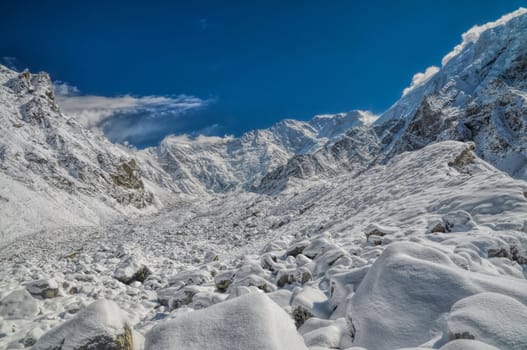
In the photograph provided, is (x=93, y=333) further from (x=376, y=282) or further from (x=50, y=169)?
(x=50, y=169)

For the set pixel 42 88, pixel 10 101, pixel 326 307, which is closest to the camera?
pixel 326 307

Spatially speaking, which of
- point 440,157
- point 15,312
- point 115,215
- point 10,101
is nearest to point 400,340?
point 15,312

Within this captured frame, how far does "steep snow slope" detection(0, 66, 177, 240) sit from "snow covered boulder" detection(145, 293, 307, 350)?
41815 millimetres

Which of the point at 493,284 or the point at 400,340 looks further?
the point at 493,284

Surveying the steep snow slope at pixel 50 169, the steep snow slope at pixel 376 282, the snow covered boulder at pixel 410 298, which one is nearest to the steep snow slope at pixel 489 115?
the steep snow slope at pixel 376 282

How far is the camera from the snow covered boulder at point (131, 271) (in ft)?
29.5

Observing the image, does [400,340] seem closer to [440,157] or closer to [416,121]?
[440,157]

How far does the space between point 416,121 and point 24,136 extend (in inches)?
3626

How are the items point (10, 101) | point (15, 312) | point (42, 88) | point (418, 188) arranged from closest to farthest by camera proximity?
point (15, 312) → point (418, 188) → point (10, 101) → point (42, 88)

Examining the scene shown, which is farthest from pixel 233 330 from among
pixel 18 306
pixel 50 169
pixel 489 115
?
pixel 50 169

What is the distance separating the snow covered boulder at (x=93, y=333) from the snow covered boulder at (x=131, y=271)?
6.61 metres

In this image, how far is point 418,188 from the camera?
12.8 metres

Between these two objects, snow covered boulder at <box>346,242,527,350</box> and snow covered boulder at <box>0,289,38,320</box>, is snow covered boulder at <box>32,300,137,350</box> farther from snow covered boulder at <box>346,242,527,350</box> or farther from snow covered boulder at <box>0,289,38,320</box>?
snow covered boulder at <box>0,289,38,320</box>

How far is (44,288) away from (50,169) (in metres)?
73.2
